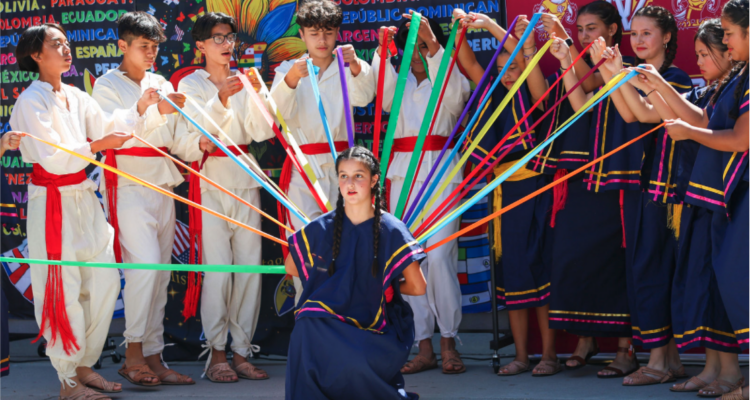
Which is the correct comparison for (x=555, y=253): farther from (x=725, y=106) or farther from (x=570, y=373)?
(x=725, y=106)

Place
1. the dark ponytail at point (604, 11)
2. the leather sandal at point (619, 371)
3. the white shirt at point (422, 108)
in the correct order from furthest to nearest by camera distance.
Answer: the white shirt at point (422, 108), the dark ponytail at point (604, 11), the leather sandal at point (619, 371)

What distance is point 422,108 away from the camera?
4.21 meters

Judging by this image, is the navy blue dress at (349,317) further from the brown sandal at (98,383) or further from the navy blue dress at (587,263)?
the brown sandal at (98,383)

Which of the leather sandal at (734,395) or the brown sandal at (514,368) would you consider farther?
the brown sandal at (514,368)

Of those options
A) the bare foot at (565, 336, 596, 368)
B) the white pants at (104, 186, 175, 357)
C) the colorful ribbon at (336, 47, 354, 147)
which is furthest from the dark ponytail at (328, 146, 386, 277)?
the bare foot at (565, 336, 596, 368)

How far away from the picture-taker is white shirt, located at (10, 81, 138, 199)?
3.57 meters

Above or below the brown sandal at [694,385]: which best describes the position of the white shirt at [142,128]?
above

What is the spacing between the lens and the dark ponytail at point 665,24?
371 cm

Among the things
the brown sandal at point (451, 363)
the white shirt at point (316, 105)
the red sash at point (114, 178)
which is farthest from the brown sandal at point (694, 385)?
the red sash at point (114, 178)

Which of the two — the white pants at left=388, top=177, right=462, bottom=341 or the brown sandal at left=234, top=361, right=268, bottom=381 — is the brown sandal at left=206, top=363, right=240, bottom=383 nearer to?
the brown sandal at left=234, top=361, right=268, bottom=381

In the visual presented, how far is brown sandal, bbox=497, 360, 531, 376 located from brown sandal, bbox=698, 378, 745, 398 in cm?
92

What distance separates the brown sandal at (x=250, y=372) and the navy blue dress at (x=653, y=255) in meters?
2.01

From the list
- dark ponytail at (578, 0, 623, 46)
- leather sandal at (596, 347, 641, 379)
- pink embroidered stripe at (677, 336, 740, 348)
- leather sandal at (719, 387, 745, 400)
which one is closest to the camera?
leather sandal at (719, 387, 745, 400)

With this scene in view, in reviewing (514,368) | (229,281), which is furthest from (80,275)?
(514,368)
